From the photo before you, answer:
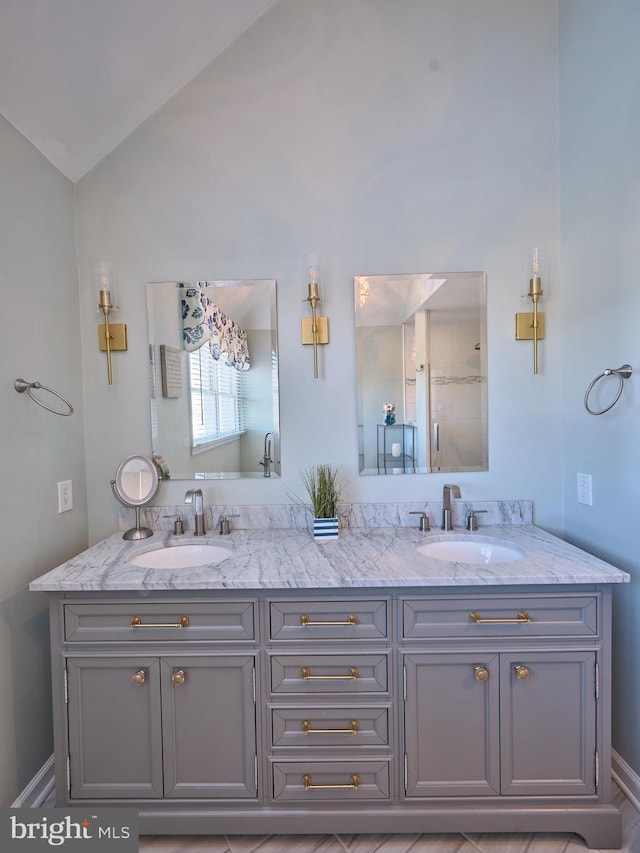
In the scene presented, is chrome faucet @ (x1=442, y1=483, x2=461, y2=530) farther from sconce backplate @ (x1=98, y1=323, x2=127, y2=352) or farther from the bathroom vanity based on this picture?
sconce backplate @ (x1=98, y1=323, x2=127, y2=352)

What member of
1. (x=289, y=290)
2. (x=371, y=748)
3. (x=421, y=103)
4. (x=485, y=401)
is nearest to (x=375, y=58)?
(x=421, y=103)

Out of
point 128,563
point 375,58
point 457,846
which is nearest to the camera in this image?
point 457,846

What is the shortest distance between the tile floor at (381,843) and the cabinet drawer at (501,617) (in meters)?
0.67

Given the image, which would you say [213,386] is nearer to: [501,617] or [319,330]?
Result: [319,330]

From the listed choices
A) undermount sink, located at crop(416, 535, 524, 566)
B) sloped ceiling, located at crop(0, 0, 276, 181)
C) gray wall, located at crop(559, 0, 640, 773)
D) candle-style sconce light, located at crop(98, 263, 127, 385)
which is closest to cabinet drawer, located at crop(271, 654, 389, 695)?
undermount sink, located at crop(416, 535, 524, 566)

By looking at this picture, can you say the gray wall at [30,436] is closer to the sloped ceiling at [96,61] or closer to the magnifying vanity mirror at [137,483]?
the sloped ceiling at [96,61]

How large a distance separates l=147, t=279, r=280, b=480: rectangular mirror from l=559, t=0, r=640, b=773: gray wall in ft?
4.21

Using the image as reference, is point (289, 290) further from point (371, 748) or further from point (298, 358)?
point (371, 748)

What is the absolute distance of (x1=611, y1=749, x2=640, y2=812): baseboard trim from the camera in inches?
59.1

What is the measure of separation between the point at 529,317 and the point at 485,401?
413 mm

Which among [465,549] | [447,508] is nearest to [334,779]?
[465,549]

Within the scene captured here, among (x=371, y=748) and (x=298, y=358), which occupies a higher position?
(x=298, y=358)

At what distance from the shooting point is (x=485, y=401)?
1.95 metres
